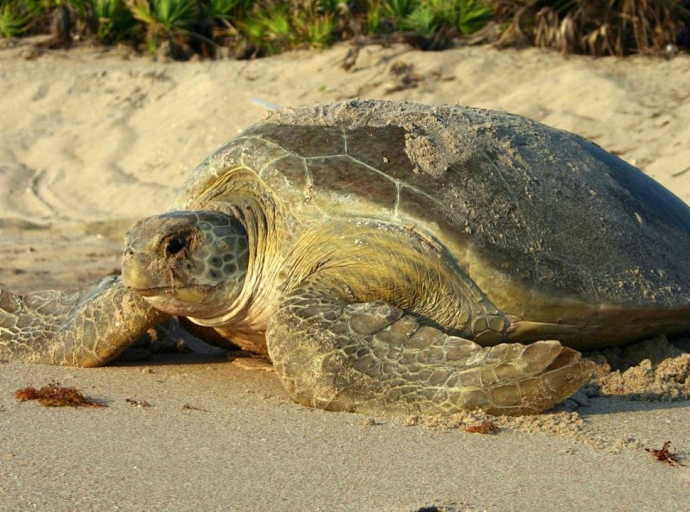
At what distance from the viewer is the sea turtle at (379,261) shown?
346 cm

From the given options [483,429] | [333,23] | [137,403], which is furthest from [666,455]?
[333,23]

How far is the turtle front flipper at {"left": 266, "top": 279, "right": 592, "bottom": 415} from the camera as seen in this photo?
3.17 meters

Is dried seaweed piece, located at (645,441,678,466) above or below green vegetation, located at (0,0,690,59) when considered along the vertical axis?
below

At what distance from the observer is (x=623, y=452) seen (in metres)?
2.94

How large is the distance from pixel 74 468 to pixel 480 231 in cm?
178

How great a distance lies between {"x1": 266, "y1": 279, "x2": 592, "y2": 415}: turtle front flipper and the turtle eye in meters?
0.48

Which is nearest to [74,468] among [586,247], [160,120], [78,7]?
[586,247]

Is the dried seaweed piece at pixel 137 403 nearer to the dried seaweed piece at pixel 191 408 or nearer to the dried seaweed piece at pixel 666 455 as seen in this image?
the dried seaweed piece at pixel 191 408

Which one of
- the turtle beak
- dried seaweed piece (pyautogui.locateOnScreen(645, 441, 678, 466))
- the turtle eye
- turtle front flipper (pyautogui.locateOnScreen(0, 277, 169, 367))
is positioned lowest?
turtle front flipper (pyautogui.locateOnScreen(0, 277, 169, 367))

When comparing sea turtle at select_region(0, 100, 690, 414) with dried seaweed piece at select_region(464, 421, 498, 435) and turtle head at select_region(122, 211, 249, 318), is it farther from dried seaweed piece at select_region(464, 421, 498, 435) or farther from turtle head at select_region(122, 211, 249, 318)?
dried seaweed piece at select_region(464, 421, 498, 435)

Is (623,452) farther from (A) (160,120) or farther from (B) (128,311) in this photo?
(A) (160,120)

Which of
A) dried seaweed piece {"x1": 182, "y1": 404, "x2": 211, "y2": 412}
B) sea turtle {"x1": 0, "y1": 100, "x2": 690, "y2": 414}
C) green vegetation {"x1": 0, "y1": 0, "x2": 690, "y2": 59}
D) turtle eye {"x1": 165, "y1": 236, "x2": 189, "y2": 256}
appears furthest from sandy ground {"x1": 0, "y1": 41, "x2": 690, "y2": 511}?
green vegetation {"x1": 0, "y1": 0, "x2": 690, "y2": 59}

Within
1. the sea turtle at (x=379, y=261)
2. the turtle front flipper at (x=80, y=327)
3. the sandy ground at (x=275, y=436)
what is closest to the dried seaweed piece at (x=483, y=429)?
the sandy ground at (x=275, y=436)

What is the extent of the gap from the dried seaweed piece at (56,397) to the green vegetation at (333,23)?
6.93 m
